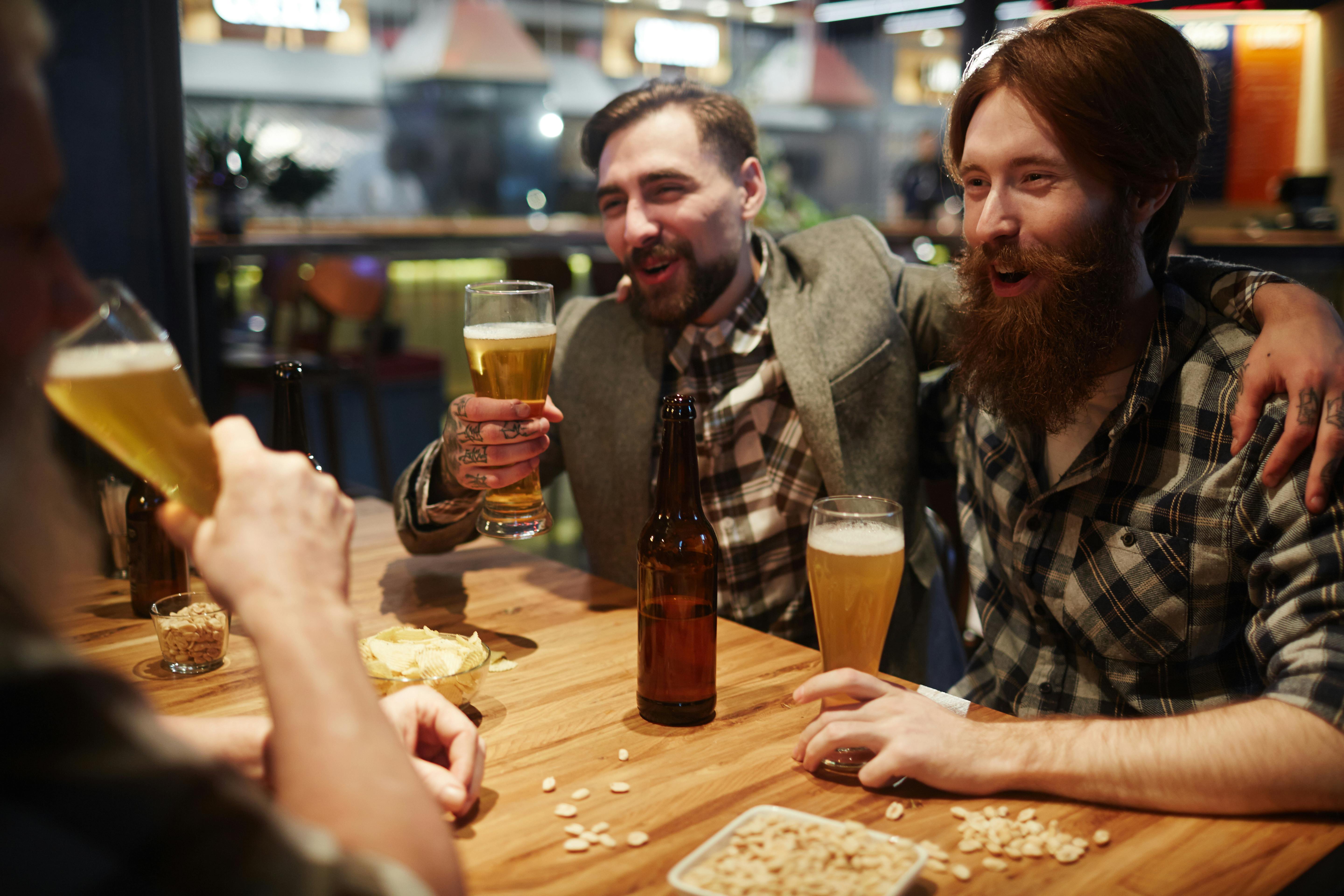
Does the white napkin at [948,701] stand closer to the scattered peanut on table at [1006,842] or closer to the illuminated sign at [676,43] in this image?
the scattered peanut on table at [1006,842]

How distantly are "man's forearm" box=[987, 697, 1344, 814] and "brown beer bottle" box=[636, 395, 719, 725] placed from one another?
325 millimetres

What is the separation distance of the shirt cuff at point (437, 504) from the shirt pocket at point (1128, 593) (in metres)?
0.92

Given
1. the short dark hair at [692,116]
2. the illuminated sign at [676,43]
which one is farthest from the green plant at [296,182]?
the illuminated sign at [676,43]

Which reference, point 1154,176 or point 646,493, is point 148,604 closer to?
point 646,493

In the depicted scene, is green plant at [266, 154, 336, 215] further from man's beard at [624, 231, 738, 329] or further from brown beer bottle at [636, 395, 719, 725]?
brown beer bottle at [636, 395, 719, 725]

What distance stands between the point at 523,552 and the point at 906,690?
0.91m

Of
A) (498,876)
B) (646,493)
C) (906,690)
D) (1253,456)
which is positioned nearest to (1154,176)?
(1253,456)

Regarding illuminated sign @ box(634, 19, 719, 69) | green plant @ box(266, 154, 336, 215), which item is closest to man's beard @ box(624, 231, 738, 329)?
green plant @ box(266, 154, 336, 215)

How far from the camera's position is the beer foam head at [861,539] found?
1.08 metres

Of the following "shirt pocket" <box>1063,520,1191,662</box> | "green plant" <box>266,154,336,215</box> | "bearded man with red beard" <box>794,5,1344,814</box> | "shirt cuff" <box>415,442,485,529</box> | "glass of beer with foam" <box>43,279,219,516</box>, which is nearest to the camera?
"glass of beer with foam" <box>43,279,219,516</box>

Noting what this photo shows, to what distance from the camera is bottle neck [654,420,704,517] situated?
1.13m

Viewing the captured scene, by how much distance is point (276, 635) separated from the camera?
65 cm

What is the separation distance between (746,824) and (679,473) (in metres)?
0.40

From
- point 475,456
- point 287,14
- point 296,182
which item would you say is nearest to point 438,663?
point 475,456
